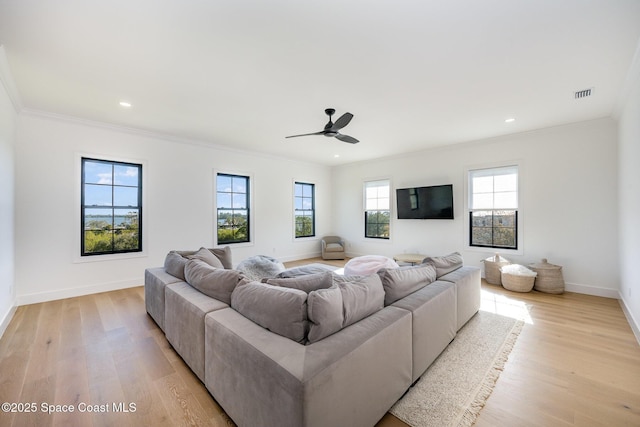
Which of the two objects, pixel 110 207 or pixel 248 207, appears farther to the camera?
pixel 248 207

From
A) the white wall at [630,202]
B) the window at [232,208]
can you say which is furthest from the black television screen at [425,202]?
the window at [232,208]

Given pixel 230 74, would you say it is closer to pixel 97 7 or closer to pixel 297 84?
pixel 297 84

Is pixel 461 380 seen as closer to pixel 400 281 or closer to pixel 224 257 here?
pixel 400 281

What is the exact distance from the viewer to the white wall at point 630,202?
110 inches

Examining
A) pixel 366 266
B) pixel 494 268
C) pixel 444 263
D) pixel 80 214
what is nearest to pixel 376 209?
pixel 494 268

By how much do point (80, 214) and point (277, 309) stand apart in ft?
14.4

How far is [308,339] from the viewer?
1.48 metres

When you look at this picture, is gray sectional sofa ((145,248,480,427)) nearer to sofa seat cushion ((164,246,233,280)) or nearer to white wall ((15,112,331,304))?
sofa seat cushion ((164,246,233,280))

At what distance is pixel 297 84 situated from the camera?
297 centimetres

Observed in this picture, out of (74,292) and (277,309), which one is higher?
(277,309)

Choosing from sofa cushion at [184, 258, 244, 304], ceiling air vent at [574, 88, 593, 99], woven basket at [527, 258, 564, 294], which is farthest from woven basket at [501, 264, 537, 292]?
sofa cushion at [184, 258, 244, 304]

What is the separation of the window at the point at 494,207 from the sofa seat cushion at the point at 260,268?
417 centimetres

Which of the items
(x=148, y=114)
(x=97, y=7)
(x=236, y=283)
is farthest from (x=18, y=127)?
(x=236, y=283)

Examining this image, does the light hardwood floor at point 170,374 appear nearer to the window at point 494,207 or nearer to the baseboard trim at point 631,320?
the baseboard trim at point 631,320
